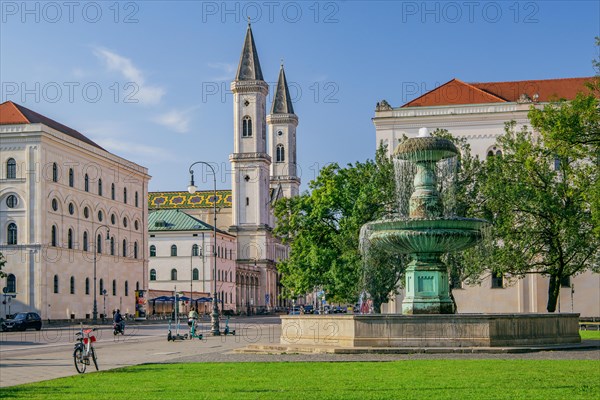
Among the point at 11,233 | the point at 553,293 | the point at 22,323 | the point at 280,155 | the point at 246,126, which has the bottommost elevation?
the point at 22,323

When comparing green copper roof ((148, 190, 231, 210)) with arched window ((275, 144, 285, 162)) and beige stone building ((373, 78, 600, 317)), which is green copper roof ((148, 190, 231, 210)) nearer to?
arched window ((275, 144, 285, 162))

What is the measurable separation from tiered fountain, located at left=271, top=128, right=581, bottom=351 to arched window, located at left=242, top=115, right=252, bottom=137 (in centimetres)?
10694

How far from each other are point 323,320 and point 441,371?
26.8ft

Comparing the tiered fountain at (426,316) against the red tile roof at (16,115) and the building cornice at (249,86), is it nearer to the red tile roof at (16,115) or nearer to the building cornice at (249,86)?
the red tile roof at (16,115)

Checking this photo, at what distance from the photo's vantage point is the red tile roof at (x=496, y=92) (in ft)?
212

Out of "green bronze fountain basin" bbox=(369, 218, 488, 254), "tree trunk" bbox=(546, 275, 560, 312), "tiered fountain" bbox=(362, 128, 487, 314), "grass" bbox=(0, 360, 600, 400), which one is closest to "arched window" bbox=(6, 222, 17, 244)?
"tree trunk" bbox=(546, 275, 560, 312)

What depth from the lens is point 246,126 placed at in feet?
443

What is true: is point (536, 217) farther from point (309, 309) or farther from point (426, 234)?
point (309, 309)

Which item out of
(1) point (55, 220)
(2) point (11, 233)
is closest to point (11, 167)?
(2) point (11, 233)

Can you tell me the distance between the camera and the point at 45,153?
7669 cm

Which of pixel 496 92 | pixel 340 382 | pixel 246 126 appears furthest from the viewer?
pixel 246 126

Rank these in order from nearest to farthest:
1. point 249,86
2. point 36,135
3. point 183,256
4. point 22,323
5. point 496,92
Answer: point 22,323, point 496,92, point 36,135, point 183,256, point 249,86

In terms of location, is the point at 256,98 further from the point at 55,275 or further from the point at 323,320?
the point at 323,320

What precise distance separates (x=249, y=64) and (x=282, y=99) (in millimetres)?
43071
